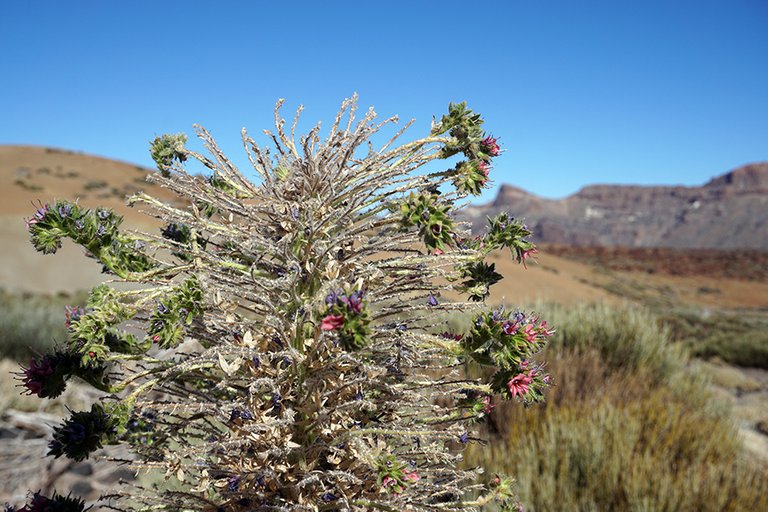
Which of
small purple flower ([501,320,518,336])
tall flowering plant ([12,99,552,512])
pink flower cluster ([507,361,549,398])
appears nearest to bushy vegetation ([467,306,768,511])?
tall flowering plant ([12,99,552,512])

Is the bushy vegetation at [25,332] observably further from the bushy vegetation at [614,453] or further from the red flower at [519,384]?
the red flower at [519,384]

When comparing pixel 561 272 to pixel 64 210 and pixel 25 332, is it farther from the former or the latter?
pixel 64 210

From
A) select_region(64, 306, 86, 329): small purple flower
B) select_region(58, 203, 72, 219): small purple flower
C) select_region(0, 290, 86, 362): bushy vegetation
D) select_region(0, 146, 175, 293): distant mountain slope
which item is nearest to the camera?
select_region(64, 306, 86, 329): small purple flower

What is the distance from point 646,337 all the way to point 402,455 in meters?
6.37

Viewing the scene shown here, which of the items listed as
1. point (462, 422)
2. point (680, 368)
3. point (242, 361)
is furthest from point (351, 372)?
point (680, 368)

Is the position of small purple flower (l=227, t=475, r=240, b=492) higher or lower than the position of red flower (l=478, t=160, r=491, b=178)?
lower

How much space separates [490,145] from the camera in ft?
5.46

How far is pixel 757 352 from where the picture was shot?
1408 cm

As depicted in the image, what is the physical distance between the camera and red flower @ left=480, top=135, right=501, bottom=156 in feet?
5.45

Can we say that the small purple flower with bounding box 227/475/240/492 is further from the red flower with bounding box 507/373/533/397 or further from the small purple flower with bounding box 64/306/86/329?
the red flower with bounding box 507/373/533/397

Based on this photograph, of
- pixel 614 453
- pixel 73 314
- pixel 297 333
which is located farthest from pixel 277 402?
pixel 614 453

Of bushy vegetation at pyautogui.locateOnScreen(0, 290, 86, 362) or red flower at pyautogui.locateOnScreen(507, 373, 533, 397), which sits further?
bushy vegetation at pyautogui.locateOnScreen(0, 290, 86, 362)

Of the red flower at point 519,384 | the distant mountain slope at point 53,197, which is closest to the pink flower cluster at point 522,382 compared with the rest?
the red flower at point 519,384

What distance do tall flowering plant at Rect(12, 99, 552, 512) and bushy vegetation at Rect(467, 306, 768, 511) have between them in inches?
76.7
